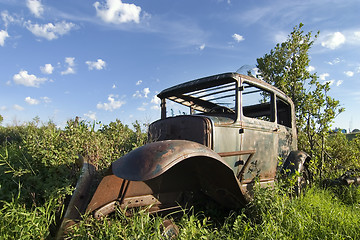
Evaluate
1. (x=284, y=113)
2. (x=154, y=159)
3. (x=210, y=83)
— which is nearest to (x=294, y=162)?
(x=284, y=113)

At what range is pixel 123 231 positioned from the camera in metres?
2.13

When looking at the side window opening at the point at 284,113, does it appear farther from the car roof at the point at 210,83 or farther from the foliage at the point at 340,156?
the foliage at the point at 340,156

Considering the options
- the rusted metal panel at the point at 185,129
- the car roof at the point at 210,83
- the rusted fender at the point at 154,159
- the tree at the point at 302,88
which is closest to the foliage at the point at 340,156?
the tree at the point at 302,88

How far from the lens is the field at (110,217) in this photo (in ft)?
7.41

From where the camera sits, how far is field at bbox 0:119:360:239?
7.41ft

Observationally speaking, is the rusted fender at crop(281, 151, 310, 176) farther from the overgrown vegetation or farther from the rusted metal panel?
the rusted metal panel

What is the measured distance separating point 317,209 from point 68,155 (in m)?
3.51

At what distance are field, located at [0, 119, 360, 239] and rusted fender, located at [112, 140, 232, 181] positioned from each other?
0.59 meters

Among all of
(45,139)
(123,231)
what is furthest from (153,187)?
(45,139)

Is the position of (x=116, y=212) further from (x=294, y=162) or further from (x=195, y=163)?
(x=294, y=162)

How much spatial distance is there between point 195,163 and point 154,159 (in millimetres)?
787

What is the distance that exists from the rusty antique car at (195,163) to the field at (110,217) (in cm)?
19

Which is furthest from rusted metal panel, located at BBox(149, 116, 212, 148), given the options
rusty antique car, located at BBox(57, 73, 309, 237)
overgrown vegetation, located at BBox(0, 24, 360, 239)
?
overgrown vegetation, located at BBox(0, 24, 360, 239)

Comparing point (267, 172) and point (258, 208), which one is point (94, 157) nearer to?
point (258, 208)
